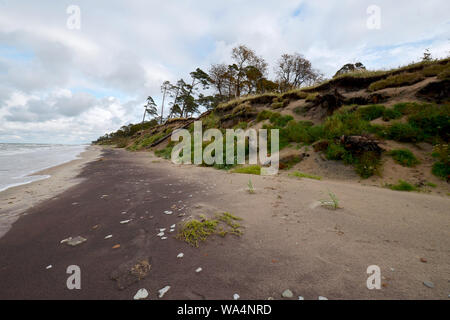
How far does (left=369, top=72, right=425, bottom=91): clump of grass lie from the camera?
409 inches

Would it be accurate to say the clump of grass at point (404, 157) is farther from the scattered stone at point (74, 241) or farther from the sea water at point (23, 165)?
the sea water at point (23, 165)

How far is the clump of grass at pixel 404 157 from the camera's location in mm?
6237

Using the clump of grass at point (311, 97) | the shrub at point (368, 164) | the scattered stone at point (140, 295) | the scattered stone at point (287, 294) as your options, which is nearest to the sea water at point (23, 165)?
the scattered stone at point (140, 295)

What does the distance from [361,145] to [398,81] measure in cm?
768

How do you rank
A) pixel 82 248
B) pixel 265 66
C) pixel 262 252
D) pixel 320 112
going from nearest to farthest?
pixel 262 252 < pixel 82 248 < pixel 320 112 < pixel 265 66

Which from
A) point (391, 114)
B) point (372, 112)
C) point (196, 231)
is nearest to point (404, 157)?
point (391, 114)

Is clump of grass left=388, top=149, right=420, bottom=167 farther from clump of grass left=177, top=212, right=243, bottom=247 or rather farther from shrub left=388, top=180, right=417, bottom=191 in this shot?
clump of grass left=177, top=212, right=243, bottom=247

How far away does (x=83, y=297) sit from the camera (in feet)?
5.50

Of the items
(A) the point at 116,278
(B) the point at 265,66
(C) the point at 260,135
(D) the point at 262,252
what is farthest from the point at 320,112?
(B) the point at 265,66

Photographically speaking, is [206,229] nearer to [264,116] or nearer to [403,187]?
[403,187]

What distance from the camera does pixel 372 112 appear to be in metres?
9.45

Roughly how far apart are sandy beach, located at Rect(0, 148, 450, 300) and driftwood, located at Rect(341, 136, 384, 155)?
3.25 m
